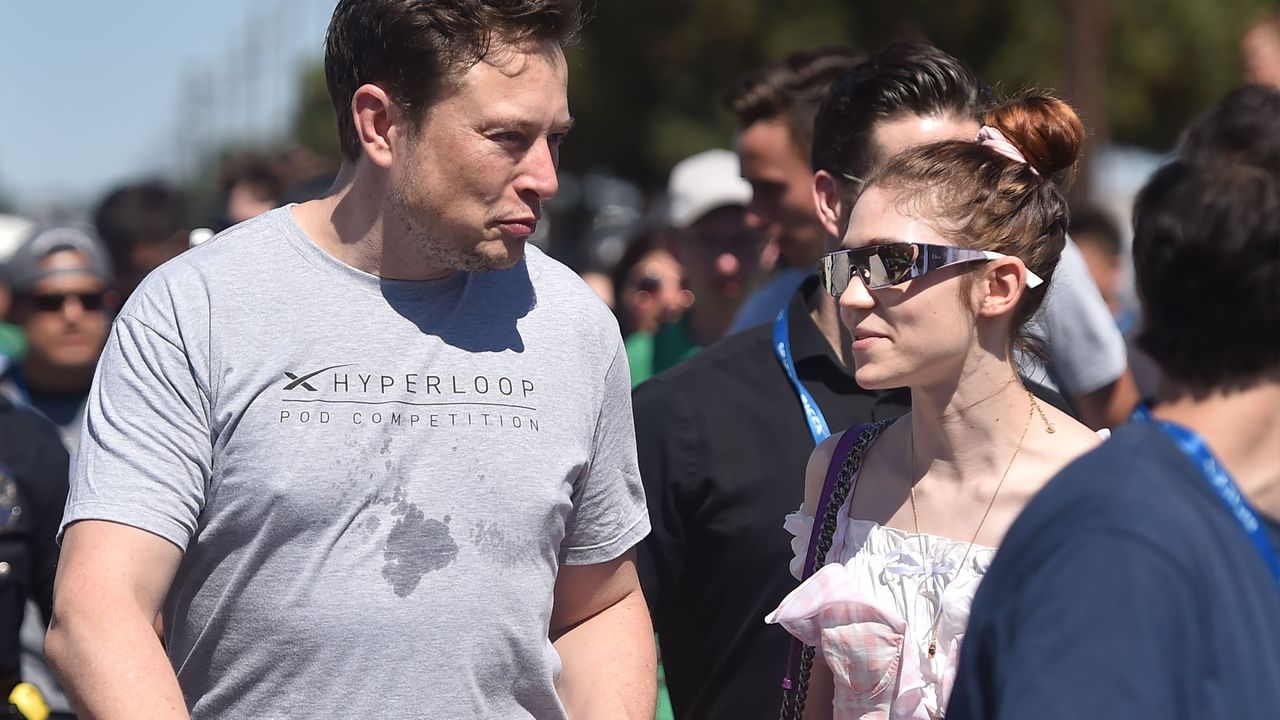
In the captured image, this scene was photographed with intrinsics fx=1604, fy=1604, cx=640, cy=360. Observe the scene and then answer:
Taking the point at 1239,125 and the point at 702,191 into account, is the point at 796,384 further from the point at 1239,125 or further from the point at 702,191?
the point at 702,191

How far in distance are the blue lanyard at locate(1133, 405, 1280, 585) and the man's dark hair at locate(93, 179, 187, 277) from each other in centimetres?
646

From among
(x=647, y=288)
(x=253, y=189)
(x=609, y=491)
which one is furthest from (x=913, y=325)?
(x=647, y=288)

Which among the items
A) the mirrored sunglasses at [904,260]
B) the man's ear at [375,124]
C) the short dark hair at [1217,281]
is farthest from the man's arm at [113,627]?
the short dark hair at [1217,281]

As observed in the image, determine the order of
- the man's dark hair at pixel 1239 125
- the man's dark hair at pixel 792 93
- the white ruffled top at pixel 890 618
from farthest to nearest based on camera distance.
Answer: the man's dark hair at pixel 792 93, the man's dark hair at pixel 1239 125, the white ruffled top at pixel 890 618

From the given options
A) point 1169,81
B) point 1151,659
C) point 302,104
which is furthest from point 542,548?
point 302,104

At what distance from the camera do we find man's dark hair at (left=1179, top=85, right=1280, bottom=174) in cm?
401

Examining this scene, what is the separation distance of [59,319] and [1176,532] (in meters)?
5.21

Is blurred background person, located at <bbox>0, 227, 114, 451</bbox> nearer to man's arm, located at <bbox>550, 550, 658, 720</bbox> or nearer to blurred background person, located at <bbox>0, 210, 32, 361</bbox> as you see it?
blurred background person, located at <bbox>0, 210, 32, 361</bbox>

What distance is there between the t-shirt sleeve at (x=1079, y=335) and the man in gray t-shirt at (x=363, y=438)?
182 cm

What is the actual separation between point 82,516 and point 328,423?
1.39ft

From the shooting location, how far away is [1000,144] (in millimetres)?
3014

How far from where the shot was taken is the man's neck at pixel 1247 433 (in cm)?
188

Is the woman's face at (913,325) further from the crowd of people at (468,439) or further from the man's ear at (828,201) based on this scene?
the man's ear at (828,201)

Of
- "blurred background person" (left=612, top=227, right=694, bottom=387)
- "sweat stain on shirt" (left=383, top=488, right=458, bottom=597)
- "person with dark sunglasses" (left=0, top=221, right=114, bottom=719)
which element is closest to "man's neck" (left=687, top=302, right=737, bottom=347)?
"blurred background person" (left=612, top=227, right=694, bottom=387)
